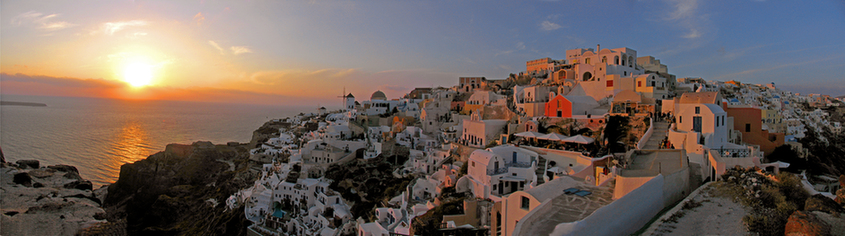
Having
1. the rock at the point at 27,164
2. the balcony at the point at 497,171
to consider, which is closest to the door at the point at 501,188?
the balcony at the point at 497,171

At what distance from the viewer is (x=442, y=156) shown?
74.6 ft

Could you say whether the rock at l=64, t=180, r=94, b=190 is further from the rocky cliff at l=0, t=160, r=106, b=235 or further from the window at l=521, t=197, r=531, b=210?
the window at l=521, t=197, r=531, b=210

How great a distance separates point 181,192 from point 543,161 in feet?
97.7

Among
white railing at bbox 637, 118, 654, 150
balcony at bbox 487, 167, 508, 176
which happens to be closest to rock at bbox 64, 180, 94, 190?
balcony at bbox 487, 167, 508, 176

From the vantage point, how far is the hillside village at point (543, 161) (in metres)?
7.88

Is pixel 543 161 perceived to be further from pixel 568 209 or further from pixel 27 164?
pixel 27 164

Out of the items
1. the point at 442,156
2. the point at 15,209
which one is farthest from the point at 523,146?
the point at 15,209

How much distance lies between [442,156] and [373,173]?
540 centimetres

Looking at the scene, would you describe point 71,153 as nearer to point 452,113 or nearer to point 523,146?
point 452,113

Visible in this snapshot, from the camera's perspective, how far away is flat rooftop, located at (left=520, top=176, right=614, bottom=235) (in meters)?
6.04

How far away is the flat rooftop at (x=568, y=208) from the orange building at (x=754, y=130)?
12930mm

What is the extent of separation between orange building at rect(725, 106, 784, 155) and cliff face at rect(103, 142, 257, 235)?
2760 centimetres

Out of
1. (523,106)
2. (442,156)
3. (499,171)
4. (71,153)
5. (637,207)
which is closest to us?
(637,207)

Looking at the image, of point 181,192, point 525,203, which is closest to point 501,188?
point 525,203
